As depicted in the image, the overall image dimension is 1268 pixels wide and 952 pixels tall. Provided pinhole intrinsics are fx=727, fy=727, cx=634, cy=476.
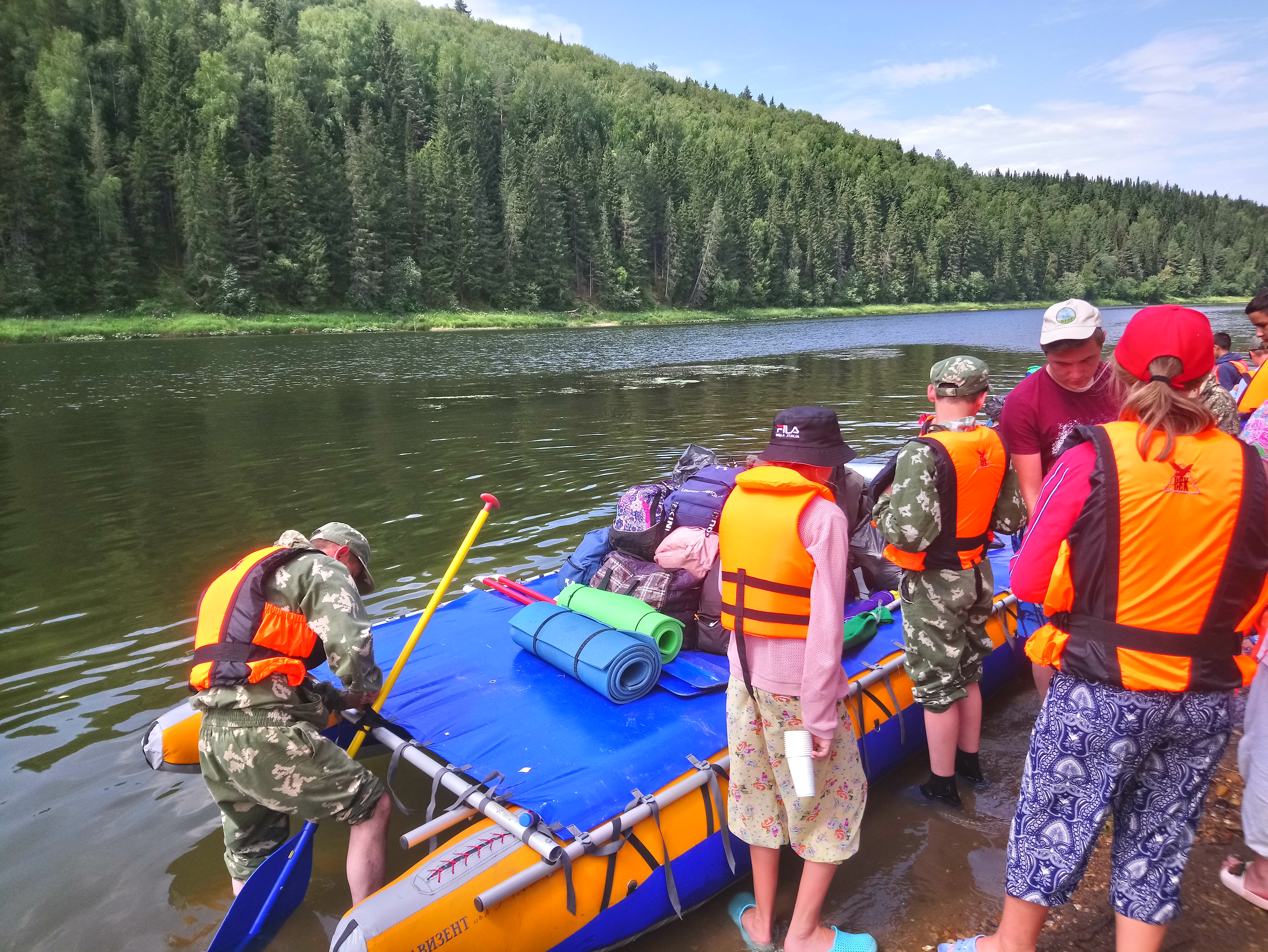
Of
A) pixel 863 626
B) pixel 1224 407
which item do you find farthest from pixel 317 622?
pixel 1224 407

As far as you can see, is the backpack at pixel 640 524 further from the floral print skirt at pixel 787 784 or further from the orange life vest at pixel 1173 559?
the orange life vest at pixel 1173 559

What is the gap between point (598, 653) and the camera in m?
4.09

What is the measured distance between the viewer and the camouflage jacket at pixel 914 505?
3.60 metres

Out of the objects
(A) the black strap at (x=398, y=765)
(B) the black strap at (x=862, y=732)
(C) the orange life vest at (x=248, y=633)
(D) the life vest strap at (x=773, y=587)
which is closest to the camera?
(D) the life vest strap at (x=773, y=587)

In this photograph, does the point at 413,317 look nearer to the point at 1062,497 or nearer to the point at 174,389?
the point at 174,389

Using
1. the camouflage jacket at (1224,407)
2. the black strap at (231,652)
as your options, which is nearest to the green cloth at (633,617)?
the black strap at (231,652)

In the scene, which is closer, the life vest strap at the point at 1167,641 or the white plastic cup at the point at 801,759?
the life vest strap at the point at 1167,641

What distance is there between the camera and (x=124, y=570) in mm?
8602

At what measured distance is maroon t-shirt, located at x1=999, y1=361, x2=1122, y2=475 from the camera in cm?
388

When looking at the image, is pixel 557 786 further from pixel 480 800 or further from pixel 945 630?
pixel 945 630

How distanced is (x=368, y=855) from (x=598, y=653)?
1.47 metres

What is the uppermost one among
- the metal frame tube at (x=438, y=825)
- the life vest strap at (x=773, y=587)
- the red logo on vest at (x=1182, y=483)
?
the red logo on vest at (x=1182, y=483)

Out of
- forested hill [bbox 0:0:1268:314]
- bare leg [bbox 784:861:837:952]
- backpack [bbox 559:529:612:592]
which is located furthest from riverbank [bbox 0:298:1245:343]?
bare leg [bbox 784:861:837:952]

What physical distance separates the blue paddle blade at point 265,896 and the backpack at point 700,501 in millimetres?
3065
